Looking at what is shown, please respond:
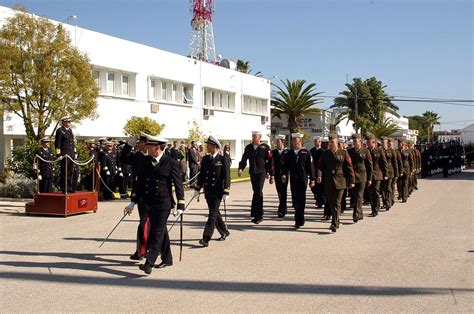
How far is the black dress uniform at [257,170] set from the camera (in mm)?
12281

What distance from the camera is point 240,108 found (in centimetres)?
4034

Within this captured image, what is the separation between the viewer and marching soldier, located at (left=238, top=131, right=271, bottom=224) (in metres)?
12.3

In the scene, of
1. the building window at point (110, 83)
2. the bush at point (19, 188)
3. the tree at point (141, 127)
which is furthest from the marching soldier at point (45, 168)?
the building window at point (110, 83)

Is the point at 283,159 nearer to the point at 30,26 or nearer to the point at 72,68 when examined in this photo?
the point at 72,68

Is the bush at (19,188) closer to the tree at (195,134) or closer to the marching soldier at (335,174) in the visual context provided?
the marching soldier at (335,174)

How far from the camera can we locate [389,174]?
47.0ft

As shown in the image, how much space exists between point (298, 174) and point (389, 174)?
142 inches

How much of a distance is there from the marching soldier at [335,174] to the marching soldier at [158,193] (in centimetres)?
433

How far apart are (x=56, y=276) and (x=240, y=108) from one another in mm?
33654

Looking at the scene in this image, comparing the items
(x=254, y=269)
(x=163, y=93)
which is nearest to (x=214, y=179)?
(x=254, y=269)

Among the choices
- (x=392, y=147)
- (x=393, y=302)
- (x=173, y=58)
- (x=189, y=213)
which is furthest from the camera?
(x=173, y=58)

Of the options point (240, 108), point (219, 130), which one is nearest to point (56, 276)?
point (219, 130)

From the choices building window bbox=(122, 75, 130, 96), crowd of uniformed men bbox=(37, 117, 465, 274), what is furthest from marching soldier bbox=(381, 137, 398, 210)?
building window bbox=(122, 75, 130, 96)

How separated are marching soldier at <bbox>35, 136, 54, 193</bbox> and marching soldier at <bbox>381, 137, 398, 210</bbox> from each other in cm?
937
